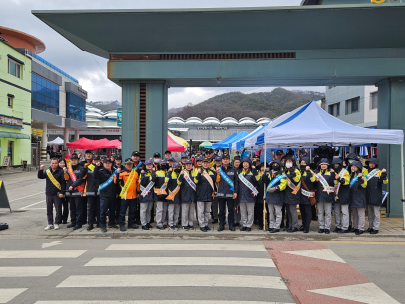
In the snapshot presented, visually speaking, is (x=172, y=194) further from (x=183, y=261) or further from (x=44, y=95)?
(x=44, y=95)

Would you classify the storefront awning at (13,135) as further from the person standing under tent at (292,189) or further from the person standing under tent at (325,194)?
the person standing under tent at (325,194)

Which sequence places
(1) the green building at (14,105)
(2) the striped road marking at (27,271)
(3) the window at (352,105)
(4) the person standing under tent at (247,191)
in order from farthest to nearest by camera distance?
(3) the window at (352,105), (1) the green building at (14,105), (4) the person standing under tent at (247,191), (2) the striped road marking at (27,271)

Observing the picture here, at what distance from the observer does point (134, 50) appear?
1009cm

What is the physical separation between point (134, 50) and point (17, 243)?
6134 mm

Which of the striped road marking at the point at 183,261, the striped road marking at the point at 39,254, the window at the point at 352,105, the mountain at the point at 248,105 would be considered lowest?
the striped road marking at the point at 39,254

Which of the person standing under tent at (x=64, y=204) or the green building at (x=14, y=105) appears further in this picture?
the green building at (x=14, y=105)

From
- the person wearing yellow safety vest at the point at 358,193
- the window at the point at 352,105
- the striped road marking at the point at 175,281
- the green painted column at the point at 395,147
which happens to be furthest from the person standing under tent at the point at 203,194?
the window at the point at 352,105

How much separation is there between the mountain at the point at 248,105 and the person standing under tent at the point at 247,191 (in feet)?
299

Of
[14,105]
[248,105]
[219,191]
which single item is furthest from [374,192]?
[248,105]

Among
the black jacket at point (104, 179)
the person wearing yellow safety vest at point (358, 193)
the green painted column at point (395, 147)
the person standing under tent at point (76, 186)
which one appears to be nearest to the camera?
the person wearing yellow safety vest at point (358, 193)

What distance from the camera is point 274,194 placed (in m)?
8.28

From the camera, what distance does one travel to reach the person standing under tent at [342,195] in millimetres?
8062

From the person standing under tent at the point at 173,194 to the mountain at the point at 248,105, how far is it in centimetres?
9150

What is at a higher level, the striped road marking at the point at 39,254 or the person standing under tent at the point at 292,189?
the person standing under tent at the point at 292,189
